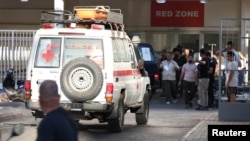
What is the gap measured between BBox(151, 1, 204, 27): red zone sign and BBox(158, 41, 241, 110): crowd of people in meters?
4.18

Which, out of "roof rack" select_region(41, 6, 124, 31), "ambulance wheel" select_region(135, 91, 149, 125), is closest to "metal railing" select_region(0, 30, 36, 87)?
"ambulance wheel" select_region(135, 91, 149, 125)

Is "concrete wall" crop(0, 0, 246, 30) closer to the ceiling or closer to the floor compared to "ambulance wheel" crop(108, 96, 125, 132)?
closer to the ceiling

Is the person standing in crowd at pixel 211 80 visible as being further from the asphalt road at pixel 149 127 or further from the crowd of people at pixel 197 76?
the asphalt road at pixel 149 127

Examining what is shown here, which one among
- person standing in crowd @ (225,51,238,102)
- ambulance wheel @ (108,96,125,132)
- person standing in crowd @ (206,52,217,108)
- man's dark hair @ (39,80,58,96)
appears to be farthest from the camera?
person standing in crowd @ (206,52,217,108)

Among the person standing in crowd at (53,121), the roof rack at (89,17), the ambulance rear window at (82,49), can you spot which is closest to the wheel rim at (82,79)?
the ambulance rear window at (82,49)

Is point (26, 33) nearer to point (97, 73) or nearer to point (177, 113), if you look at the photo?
point (177, 113)

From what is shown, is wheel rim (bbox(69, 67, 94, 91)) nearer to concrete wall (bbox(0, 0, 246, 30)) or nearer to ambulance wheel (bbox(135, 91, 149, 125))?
ambulance wheel (bbox(135, 91, 149, 125))

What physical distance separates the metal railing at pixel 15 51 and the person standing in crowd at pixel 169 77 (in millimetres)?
5211

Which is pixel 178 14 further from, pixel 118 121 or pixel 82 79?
pixel 82 79

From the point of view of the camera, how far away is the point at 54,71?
1266 cm

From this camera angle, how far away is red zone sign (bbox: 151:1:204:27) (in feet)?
92.7

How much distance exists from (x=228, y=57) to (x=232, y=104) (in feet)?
4.40

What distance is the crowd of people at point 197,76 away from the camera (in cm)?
1619

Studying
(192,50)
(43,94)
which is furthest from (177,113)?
(43,94)
